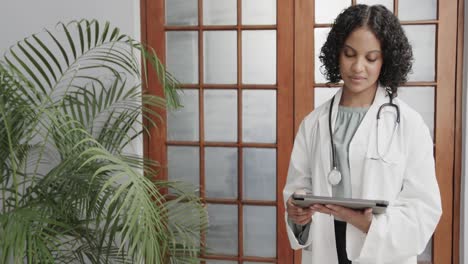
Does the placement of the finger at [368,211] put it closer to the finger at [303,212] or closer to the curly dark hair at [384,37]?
the finger at [303,212]

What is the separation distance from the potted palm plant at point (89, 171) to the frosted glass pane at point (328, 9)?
2.64ft

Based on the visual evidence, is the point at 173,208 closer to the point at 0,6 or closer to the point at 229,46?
the point at 229,46

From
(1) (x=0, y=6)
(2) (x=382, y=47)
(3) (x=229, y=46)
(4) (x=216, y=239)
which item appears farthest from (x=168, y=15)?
(2) (x=382, y=47)

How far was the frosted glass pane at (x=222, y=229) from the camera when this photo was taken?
290 cm

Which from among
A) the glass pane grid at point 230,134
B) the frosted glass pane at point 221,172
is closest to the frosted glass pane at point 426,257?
the glass pane grid at point 230,134

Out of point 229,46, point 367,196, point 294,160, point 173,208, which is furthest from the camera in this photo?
point 229,46

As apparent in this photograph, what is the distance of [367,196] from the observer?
1581 millimetres

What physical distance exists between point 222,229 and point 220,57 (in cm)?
90

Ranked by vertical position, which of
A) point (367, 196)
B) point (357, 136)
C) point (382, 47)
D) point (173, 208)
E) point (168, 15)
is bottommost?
point (173, 208)

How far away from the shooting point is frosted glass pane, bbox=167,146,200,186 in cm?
290

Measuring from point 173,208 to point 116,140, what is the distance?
16.7 inches

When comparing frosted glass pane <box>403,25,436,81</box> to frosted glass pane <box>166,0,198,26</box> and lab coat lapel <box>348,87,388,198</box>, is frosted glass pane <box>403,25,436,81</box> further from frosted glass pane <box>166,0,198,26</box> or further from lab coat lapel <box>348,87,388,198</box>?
lab coat lapel <box>348,87,388,198</box>

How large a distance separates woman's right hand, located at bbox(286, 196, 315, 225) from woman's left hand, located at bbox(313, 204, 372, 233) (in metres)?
0.05

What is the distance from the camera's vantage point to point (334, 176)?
1.63 m
